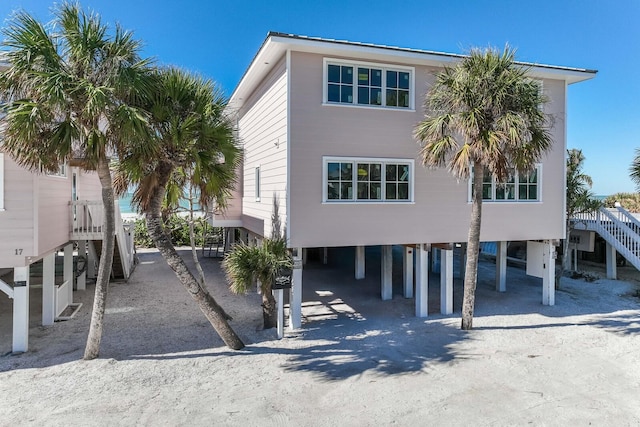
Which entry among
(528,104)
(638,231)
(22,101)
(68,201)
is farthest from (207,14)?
(638,231)

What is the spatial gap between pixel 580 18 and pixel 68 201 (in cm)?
2051

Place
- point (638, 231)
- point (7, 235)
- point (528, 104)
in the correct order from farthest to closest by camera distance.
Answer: point (638, 231), point (528, 104), point (7, 235)

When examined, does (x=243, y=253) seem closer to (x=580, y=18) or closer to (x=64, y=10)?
(x=64, y=10)

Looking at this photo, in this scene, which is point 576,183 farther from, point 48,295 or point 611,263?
point 48,295

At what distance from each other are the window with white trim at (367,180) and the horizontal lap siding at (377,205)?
18 cm

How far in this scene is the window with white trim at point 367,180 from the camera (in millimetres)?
10164

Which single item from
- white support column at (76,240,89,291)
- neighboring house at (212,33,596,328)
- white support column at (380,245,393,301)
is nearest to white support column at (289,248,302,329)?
neighboring house at (212,33,596,328)

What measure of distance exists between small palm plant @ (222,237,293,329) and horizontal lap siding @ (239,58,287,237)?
99 centimetres

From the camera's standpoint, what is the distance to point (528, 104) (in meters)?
8.97

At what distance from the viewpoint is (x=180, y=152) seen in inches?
309

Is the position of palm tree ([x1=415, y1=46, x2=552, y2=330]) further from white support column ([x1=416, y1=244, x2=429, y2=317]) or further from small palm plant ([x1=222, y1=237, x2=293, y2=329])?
small palm plant ([x1=222, y1=237, x2=293, y2=329])

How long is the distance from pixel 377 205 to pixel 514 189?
469cm

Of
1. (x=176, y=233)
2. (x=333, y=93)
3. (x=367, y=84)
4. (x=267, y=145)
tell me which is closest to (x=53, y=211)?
(x=267, y=145)

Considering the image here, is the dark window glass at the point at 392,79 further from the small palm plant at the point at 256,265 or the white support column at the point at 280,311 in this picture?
the white support column at the point at 280,311
